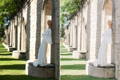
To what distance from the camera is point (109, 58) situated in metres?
8.26

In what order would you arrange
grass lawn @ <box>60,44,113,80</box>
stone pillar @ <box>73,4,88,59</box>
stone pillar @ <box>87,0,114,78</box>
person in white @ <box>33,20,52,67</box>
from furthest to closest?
1. person in white @ <box>33,20,52,67</box>
2. stone pillar @ <box>73,4,88,59</box>
3. stone pillar @ <box>87,0,114,78</box>
4. grass lawn @ <box>60,44,113,80</box>

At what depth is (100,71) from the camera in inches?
259

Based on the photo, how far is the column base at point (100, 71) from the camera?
6106 mm

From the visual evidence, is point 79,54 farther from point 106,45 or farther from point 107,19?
point 107,19

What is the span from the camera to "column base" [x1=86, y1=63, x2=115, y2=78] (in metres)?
6.11

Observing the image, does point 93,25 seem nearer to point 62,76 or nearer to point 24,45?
point 62,76

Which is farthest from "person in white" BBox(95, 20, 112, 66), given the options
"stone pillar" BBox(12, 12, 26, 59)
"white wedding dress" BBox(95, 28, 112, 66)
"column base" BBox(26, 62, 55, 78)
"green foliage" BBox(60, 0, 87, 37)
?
"stone pillar" BBox(12, 12, 26, 59)

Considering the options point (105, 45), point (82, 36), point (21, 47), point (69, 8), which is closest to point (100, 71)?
point (82, 36)

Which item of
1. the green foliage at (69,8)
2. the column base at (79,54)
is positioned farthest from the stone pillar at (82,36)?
the green foliage at (69,8)

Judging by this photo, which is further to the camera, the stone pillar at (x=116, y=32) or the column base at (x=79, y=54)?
the stone pillar at (x=116, y=32)

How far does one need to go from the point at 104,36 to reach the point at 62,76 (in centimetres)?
275

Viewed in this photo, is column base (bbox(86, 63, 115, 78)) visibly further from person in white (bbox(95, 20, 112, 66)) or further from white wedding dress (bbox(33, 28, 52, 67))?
white wedding dress (bbox(33, 28, 52, 67))

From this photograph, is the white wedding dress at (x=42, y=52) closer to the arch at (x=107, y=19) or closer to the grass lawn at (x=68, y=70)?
the arch at (x=107, y=19)

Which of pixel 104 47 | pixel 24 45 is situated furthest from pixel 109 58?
pixel 24 45
